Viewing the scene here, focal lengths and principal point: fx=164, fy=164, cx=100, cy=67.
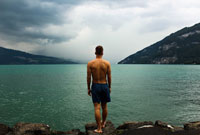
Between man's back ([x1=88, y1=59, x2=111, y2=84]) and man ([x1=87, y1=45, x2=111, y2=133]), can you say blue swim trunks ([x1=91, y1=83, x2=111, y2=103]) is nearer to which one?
man ([x1=87, y1=45, x2=111, y2=133])

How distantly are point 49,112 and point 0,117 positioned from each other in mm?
5688

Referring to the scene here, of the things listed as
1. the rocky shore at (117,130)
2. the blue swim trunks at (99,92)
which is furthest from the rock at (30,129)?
the blue swim trunks at (99,92)

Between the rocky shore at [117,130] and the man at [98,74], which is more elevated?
the man at [98,74]

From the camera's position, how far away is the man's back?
8141 mm

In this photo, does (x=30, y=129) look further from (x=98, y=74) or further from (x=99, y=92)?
(x=98, y=74)

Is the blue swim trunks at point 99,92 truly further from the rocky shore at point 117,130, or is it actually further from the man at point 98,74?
the rocky shore at point 117,130

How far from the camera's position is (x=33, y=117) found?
1981cm

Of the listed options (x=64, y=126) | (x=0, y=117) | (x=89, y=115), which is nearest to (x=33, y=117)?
(x=0, y=117)

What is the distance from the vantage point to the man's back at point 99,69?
26.7 ft

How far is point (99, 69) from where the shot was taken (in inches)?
321

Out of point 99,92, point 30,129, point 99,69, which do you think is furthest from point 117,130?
point 30,129

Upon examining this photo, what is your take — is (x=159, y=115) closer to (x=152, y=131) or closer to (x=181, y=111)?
(x=181, y=111)

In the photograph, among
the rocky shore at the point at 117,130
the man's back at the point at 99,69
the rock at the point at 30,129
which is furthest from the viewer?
the rock at the point at 30,129

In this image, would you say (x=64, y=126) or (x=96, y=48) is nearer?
(x=96, y=48)
